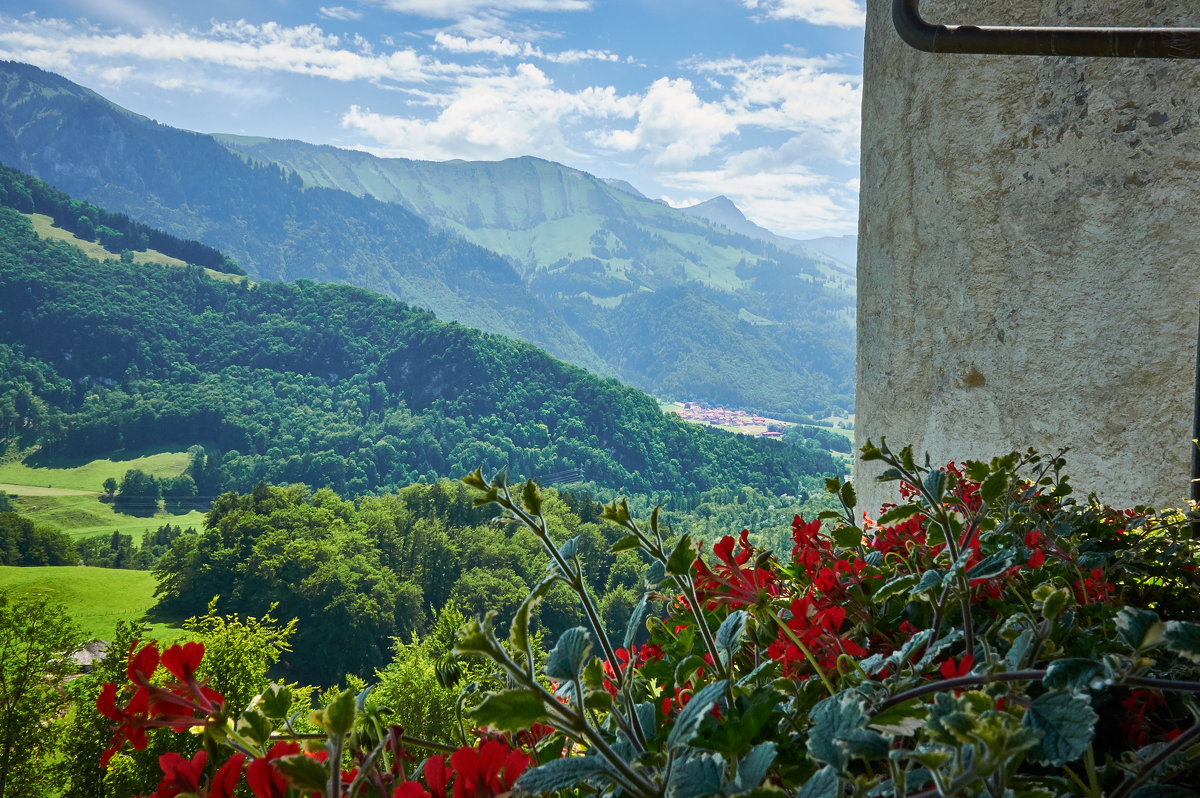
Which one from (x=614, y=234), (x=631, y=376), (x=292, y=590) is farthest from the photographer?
(x=614, y=234)

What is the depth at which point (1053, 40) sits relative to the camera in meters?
0.96

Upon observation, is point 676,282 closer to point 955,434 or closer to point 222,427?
point 222,427

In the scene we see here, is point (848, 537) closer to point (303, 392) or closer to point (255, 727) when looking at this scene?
point (255, 727)

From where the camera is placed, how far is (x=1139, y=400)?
A: 1831 mm

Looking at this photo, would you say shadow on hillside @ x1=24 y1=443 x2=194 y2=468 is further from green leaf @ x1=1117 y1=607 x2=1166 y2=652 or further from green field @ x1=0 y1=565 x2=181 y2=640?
green leaf @ x1=1117 y1=607 x2=1166 y2=652

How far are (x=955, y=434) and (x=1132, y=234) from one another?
2.19 ft

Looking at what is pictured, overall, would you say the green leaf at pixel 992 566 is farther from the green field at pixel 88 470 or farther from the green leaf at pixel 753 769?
the green field at pixel 88 470

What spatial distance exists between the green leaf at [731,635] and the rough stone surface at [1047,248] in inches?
56.3

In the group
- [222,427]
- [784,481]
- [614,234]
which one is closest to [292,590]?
[784,481]

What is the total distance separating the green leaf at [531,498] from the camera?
1.31 ft

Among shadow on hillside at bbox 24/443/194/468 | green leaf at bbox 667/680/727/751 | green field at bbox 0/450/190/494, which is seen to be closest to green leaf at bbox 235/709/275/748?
green leaf at bbox 667/680/727/751

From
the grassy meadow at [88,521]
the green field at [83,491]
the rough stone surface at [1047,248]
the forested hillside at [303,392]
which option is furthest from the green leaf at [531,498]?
the green field at [83,491]

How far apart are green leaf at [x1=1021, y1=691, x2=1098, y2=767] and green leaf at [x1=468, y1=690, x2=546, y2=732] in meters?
0.18

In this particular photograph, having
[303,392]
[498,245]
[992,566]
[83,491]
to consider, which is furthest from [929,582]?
[498,245]
